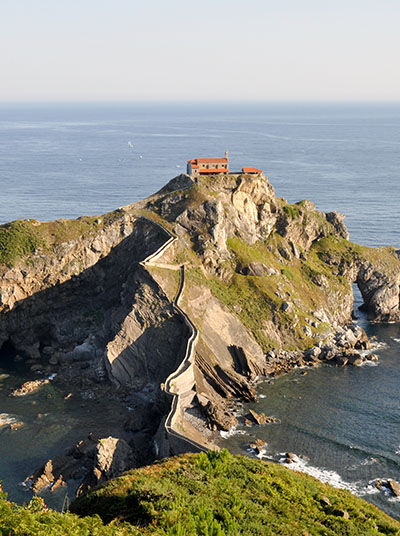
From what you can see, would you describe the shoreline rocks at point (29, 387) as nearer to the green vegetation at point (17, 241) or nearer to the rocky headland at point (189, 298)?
the rocky headland at point (189, 298)

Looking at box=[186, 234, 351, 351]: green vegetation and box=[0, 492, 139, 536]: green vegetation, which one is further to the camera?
box=[186, 234, 351, 351]: green vegetation

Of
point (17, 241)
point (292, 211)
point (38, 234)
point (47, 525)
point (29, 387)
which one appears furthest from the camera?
point (292, 211)

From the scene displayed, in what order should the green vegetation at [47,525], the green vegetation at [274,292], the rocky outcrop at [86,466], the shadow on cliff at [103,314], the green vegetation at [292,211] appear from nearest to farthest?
the green vegetation at [47,525], the rocky outcrop at [86,466], the shadow on cliff at [103,314], the green vegetation at [274,292], the green vegetation at [292,211]

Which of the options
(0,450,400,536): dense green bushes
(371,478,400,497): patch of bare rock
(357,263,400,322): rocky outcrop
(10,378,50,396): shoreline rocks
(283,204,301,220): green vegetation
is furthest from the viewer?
(283,204,301,220): green vegetation

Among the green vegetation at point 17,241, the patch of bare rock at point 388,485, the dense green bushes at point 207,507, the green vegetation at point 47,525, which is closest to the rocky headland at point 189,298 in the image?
the green vegetation at point 17,241

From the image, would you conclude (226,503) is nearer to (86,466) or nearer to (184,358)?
(86,466)

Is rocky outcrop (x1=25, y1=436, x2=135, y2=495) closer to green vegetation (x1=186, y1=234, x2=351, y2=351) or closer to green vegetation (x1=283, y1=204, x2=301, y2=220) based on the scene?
green vegetation (x1=186, y1=234, x2=351, y2=351)

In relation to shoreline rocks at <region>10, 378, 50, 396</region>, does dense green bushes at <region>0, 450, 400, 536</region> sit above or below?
above

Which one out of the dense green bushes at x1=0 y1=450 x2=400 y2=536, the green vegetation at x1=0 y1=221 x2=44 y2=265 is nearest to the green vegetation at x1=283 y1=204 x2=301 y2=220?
the green vegetation at x1=0 y1=221 x2=44 y2=265

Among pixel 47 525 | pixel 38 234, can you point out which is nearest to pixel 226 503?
pixel 47 525
